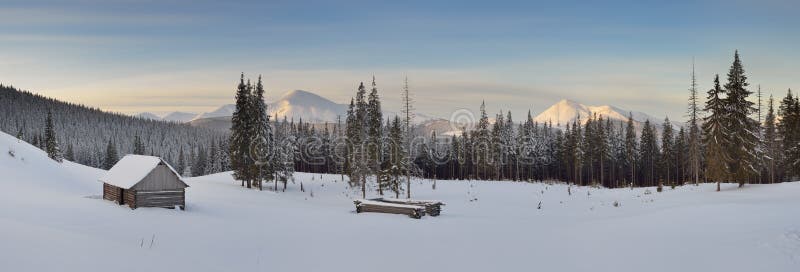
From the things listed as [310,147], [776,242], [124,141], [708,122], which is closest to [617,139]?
[708,122]

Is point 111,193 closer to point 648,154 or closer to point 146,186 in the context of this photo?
point 146,186

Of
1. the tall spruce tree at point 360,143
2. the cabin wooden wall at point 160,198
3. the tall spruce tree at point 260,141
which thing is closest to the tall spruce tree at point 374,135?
the tall spruce tree at point 360,143

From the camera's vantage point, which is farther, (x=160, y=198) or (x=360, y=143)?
(x=360, y=143)

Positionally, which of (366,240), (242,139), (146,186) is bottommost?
(366,240)

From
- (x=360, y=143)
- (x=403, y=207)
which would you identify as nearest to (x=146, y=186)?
(x=403, y=207)

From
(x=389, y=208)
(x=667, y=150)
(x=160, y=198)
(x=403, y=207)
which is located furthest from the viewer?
(x=667, y=150)

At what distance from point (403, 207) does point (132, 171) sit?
1613 cm

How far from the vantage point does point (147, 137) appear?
7766 inches

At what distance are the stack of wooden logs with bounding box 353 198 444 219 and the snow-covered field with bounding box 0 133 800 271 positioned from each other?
35.9 inches

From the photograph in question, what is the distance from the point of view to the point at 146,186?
27.1 meters

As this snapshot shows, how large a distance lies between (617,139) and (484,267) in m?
88.8

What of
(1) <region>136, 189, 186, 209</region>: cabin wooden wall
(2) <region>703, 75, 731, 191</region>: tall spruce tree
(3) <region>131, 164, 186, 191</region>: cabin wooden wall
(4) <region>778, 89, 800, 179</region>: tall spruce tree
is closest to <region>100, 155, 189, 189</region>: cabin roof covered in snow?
(3) <region>131, 164, 186, 191</region>: cabin wooden wall

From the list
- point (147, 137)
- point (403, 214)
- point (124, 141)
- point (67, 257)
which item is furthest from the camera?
point (147, 137)

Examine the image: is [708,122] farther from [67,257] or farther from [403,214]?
[67,257]
